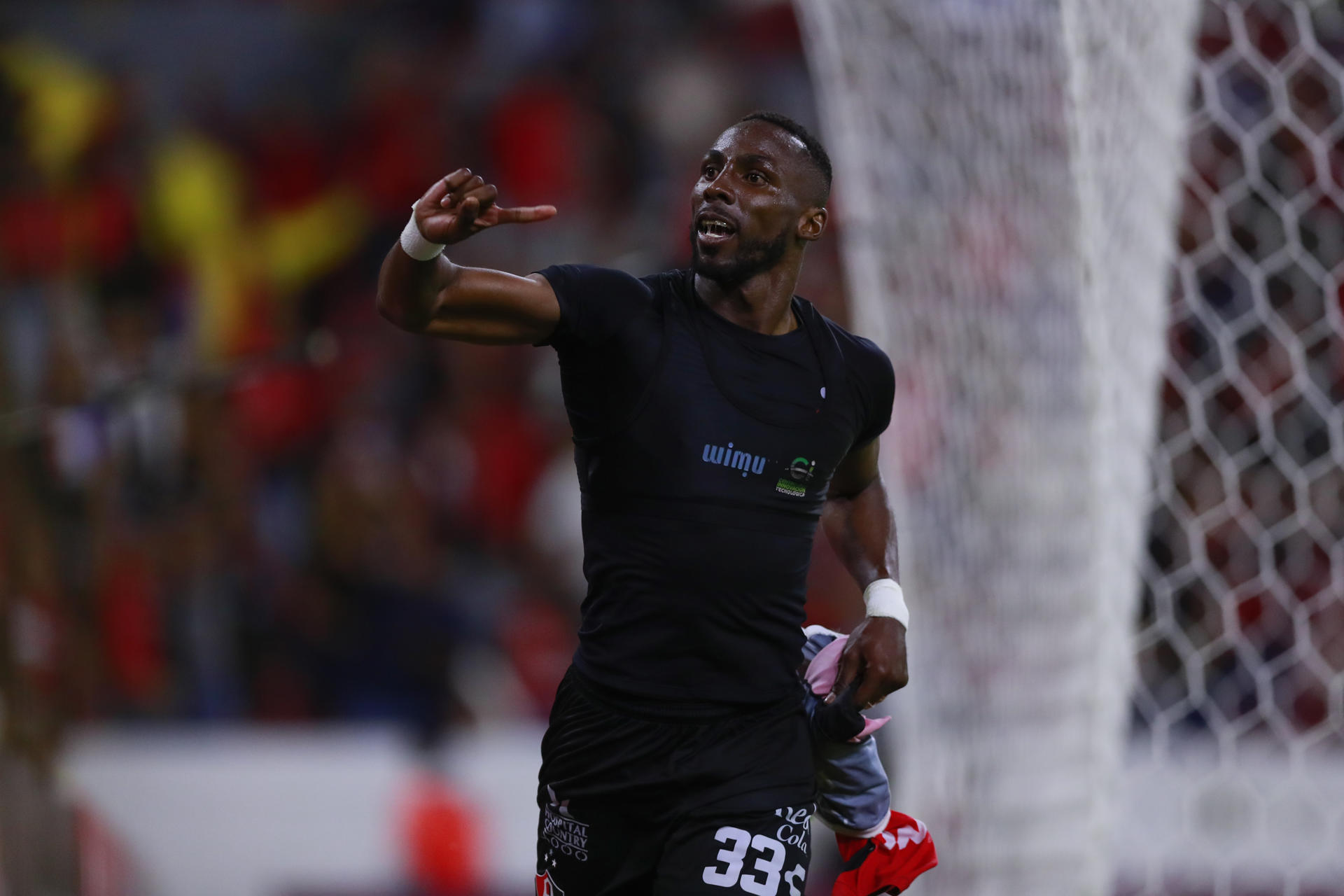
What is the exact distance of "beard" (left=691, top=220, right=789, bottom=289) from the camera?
214 centimetres

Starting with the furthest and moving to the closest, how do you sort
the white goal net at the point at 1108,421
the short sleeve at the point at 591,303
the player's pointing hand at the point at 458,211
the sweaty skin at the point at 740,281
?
1. the white goal net at the point at 1108,421
2. the short sleeve at the point at 591,303
3. the sweaty skin at the point at 740,281
4. the player's pointing hand at the point at 458,211

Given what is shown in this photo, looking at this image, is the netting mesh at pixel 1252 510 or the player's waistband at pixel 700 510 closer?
the player's waistband at pixel 700 510

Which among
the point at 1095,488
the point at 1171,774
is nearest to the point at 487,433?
the point at 1171,774

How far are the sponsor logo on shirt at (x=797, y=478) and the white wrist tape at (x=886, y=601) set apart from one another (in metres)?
0.22

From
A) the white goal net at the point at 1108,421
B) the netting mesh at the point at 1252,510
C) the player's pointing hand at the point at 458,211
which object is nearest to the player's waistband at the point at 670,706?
the player's pointing hand at the point at 458,211

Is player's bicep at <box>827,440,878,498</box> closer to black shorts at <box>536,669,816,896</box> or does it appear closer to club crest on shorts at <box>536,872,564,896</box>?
black shorts at <box>536,669,816,896</box>

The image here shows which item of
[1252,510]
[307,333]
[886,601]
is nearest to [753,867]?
[886,601]

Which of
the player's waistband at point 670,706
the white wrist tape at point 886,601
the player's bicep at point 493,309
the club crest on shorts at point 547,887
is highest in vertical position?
the player's bicep at point 493,309

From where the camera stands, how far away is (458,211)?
1778 mm

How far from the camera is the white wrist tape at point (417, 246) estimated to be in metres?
1.81

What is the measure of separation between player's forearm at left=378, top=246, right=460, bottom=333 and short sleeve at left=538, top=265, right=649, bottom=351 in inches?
7.3

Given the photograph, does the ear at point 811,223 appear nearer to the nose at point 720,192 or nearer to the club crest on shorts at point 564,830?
the nose at point 720,192

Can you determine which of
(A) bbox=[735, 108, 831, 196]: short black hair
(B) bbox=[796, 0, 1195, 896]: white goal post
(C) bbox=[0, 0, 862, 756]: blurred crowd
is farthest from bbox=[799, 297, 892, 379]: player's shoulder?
(C) bbox=[0, 0, 862, 756]: blurred crowd

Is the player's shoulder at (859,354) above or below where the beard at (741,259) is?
below
